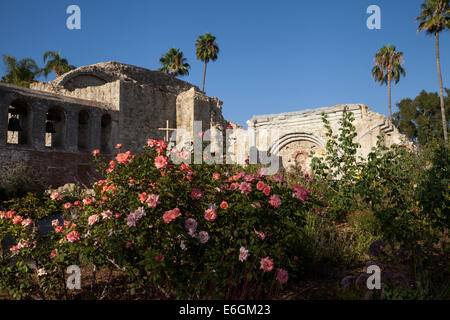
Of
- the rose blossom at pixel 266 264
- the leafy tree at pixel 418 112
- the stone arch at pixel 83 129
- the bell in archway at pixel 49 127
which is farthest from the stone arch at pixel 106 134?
the leafy tree at pixel 418 112

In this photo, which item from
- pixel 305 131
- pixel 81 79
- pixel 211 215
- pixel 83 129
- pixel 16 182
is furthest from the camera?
pixel 81 79

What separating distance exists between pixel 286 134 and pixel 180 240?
12.3 metres

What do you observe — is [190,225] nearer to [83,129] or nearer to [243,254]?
[243,254]

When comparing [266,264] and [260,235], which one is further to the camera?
[260,235]

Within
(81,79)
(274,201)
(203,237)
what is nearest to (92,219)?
(203,237)

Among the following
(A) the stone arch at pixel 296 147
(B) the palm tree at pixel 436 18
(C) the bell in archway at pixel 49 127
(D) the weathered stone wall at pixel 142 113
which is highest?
(B) the palm tree at pixel 436 18

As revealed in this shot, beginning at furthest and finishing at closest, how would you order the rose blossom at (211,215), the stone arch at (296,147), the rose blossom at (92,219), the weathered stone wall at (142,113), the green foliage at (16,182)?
the weathered stone wall at (142,113) < the stone arch at (296,147) < the green foliage at (16,182) < the rose blossom at (92,219) < the rose blossom at (211,215)

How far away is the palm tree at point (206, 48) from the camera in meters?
30.3

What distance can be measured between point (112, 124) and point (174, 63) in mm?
15258

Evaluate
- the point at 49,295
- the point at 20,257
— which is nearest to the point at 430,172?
the point at 49,295

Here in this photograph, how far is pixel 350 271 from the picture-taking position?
13.2 ft

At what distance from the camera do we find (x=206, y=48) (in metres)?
30.4

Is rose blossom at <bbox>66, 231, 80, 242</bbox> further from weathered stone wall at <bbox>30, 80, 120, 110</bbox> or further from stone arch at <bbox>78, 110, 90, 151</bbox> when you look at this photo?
weathered stone wall at <bbox>30, 80, 120, 110</bbox>

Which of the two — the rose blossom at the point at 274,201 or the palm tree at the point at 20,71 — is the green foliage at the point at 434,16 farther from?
the palm tree at the point at 20,71
